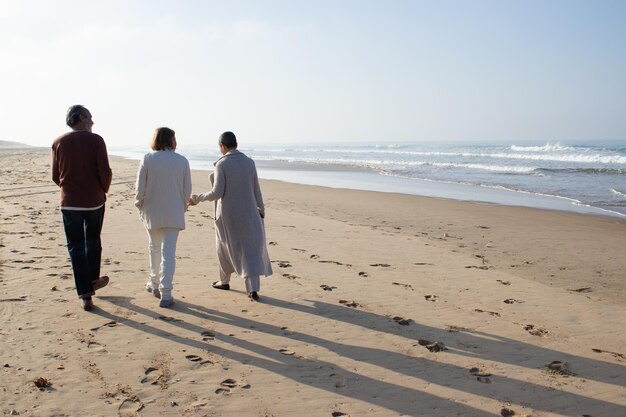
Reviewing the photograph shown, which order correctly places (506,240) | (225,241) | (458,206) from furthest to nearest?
(458,206) < (506,240) < (225,241)

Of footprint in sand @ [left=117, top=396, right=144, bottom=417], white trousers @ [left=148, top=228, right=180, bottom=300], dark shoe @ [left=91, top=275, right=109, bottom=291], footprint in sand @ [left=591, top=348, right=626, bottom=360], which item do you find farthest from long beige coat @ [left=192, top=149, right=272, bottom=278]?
footprint in sand @ [left=591, top=348, right=626, bottom=360]

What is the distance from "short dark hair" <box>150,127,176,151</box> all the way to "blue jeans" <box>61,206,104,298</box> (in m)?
0.78

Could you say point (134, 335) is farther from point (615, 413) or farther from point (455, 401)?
point (615, 413)

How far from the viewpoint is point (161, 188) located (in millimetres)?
5359

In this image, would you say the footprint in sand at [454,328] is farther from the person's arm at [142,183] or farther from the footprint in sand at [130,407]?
the person's arm at [142,183]

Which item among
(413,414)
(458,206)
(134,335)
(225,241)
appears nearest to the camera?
(413,414)

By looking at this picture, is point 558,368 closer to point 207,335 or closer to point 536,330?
point 536,330

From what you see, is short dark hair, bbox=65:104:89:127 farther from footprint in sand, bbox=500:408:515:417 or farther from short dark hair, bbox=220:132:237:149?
footprint in sand, bbox=500:408:515:417

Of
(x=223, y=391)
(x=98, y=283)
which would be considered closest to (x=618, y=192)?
(x=98, y=283)

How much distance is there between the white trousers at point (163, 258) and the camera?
5336 millimetres

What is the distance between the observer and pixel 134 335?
4547 millimetres

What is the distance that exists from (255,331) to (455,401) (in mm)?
1819

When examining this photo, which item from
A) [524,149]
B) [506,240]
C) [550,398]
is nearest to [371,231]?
→ [506,240]

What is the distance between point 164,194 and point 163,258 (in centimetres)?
60
